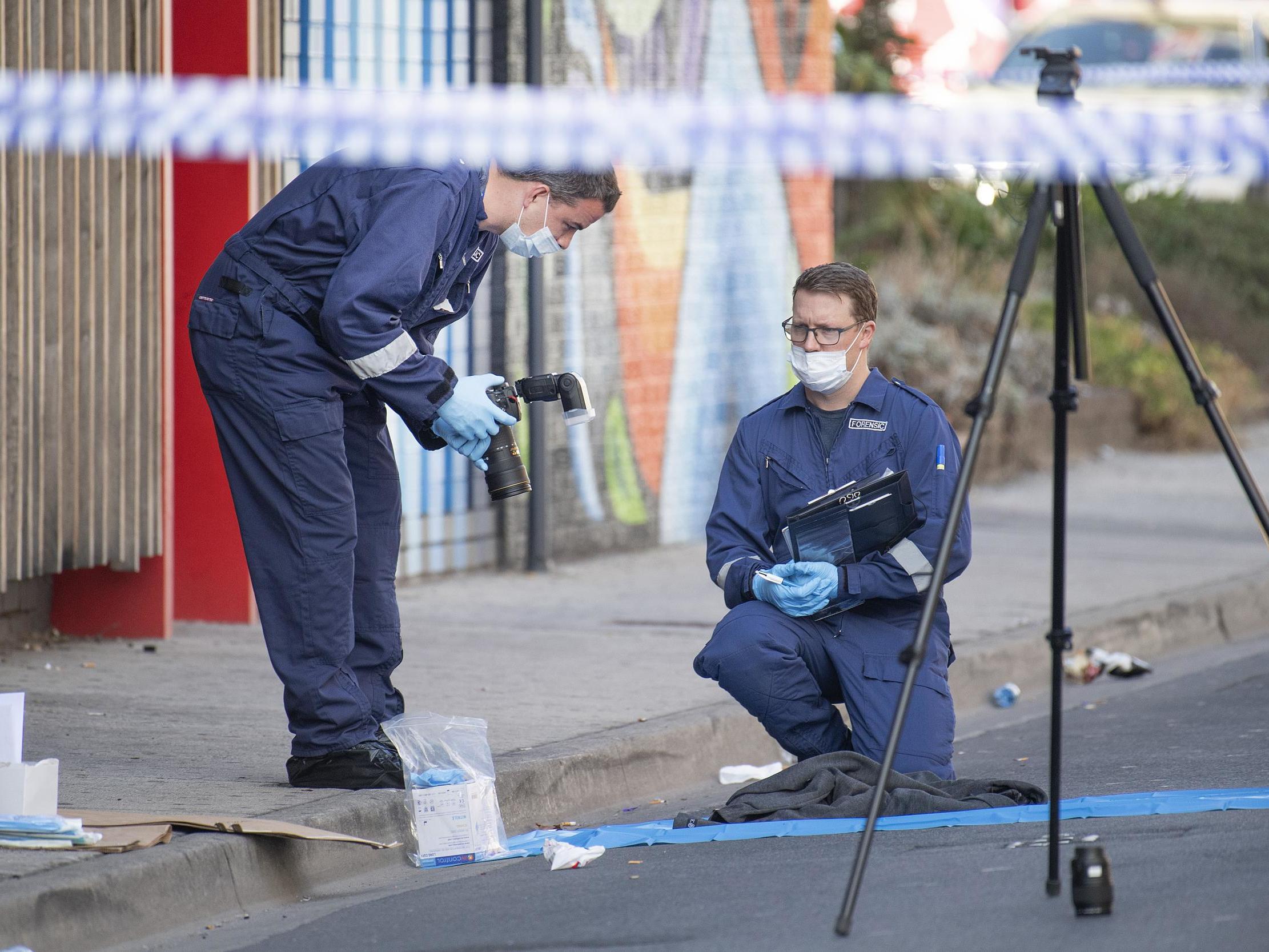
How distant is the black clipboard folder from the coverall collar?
249mm

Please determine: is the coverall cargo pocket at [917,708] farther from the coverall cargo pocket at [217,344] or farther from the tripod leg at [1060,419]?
the coverall cargo pocket at [217,344]

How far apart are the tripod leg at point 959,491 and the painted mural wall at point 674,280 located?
5729mm

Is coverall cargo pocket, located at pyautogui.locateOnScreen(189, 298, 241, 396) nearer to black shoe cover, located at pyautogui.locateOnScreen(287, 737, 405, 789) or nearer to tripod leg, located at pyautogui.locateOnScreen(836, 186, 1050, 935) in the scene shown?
black shoe cover, located at pyautogui.locateOnScreen(287, 737, 405, 789)

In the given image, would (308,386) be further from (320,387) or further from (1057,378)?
(1057,378)

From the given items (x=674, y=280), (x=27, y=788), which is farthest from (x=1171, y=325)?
(x=674, y=280)

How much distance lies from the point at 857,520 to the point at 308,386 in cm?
147

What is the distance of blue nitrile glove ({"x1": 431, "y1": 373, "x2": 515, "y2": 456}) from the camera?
4.89 m

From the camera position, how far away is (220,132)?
330 centimetres

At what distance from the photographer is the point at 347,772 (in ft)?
16.4

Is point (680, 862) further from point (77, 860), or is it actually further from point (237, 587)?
point (237, 587)

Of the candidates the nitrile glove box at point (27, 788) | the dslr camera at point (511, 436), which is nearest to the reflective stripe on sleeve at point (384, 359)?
the dslr camera at point (511, 436)

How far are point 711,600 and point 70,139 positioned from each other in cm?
559

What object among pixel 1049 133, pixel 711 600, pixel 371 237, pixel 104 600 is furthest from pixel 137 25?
pixel 1049 133

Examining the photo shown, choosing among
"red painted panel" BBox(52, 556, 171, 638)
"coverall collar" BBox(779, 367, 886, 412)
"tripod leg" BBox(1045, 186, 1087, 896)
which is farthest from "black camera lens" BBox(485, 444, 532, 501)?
"red painted panel" BBox(52, 556, 171, 638)
